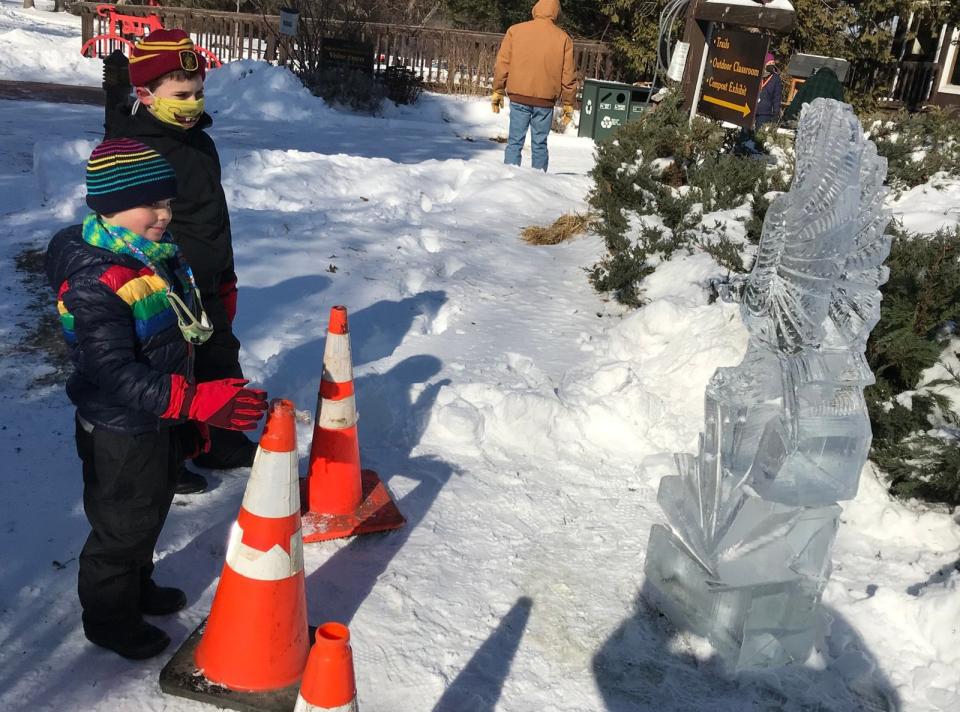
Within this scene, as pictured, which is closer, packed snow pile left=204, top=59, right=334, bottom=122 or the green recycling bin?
packed snow pile left=204, top=59, right=334, bottom=122

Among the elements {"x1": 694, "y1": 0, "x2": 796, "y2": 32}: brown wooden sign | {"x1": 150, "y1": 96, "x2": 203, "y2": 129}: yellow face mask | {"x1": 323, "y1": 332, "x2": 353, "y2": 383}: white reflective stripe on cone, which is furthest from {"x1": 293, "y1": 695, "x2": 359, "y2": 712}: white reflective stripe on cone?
{"x1": 694, "y1": 0, "x2": 796, "y2": 32}: brown wooden sign

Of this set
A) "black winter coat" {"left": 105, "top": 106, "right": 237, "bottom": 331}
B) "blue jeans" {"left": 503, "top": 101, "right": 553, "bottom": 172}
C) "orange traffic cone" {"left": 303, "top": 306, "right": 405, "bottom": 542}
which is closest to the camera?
"black winter coat" {"left": 105, "top": 106, "right": 237, "bottom": 331}

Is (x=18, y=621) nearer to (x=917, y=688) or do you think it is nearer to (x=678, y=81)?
(x=917, y=688)

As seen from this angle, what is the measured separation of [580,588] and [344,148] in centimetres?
909

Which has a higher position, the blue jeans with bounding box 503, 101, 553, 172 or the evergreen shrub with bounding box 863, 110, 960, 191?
the evergreen shrub with bounding box 863, 110, 960, 191

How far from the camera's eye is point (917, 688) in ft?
9.06

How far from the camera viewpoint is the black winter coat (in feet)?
10.4

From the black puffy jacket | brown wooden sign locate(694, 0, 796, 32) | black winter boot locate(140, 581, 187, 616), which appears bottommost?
black winter boot locate(140, 581, 187, 616)

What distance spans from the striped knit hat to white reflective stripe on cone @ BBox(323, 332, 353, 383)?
1090 millimetres

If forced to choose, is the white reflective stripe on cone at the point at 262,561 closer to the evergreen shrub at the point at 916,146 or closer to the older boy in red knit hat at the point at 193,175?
the older boy in red knit hat at the point at 193,175

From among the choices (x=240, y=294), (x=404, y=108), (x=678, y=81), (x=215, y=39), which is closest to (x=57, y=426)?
(x=240, y=294)

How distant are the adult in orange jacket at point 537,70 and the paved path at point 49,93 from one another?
6653 millimetres

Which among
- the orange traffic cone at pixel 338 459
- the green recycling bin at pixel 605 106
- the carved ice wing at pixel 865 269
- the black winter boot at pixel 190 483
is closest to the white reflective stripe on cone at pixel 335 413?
the orange traffic cone at pixel 338 459

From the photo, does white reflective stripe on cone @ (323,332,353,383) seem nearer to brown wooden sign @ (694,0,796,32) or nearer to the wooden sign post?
the wooden sign post
